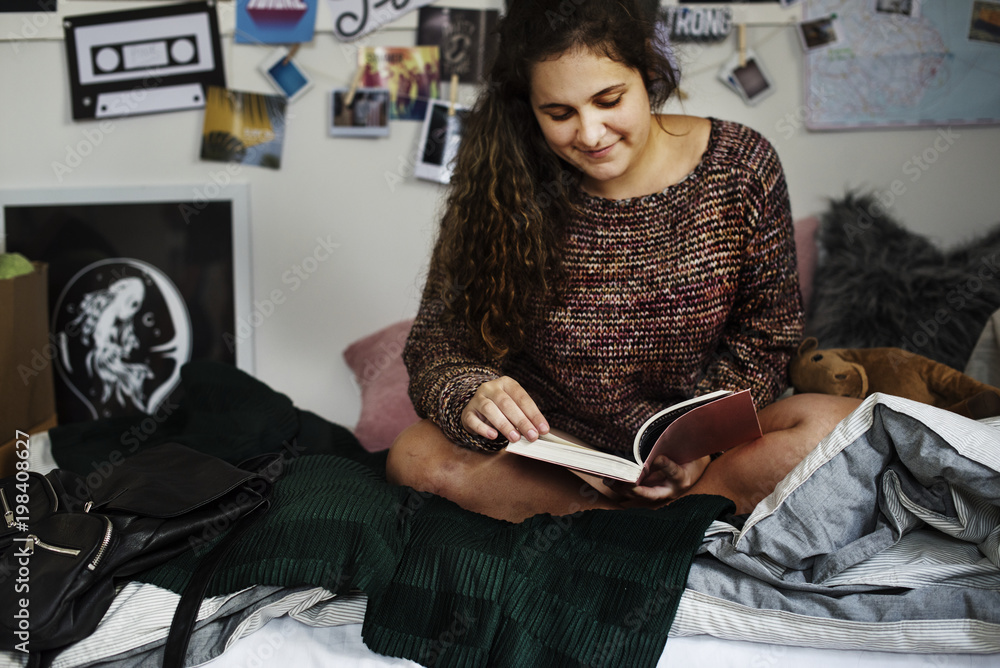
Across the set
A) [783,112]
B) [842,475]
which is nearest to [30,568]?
[842,475]

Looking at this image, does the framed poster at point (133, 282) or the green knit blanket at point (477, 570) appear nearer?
the green knit blanket at point (477, 570)

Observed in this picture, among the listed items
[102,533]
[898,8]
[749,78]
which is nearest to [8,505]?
[102,533]

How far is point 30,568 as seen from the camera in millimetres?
755

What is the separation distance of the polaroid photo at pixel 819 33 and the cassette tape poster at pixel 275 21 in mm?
1023

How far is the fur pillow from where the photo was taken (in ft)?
4.49

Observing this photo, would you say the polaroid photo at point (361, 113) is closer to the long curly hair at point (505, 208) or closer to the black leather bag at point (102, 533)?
the long curly hair at point (505, 208)

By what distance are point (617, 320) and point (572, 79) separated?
327 mm

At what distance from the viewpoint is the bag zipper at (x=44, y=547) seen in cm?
77

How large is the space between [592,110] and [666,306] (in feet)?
0.93

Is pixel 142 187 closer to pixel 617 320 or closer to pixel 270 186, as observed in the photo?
pixel 270 186

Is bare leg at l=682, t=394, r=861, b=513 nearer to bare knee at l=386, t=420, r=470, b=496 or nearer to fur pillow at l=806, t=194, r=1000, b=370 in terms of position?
bare knee at l=386, t=420, r=470, b=496

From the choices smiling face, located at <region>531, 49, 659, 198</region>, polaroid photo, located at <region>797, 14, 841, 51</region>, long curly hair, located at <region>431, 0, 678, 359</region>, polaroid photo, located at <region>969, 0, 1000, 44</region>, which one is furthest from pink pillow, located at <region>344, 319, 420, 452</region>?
polaroid photo, located at <region>969, 0, 1000, 44</region>

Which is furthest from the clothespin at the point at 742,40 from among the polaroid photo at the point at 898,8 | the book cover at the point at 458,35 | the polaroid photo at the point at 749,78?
the book cover at the point at 458,35

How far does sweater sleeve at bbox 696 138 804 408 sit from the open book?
20 centimetres
